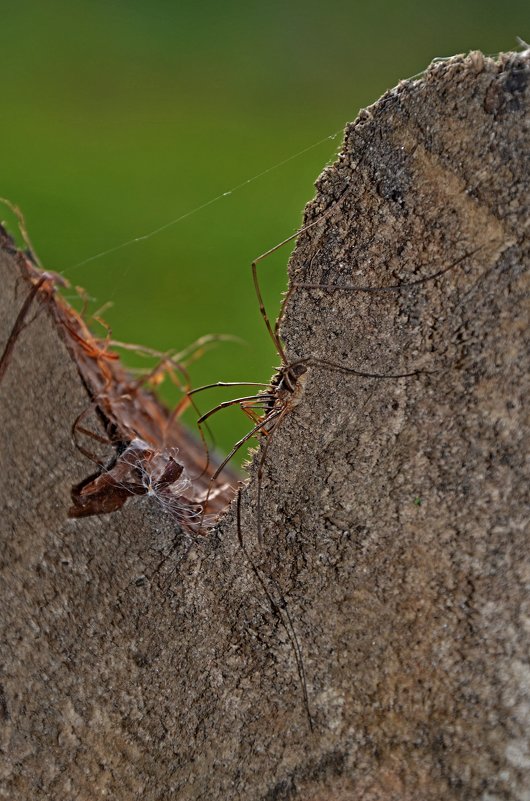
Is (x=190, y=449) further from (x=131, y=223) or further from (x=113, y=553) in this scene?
(x=131, y=223)

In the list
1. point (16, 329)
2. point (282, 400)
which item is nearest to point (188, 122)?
point (16, 329)

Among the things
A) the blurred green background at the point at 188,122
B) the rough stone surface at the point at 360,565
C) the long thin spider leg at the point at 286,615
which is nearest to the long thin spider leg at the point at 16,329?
the rough stone surface at the point at 360,565

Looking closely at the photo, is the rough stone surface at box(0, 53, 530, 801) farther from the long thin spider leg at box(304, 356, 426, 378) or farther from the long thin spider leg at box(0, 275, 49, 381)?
the long thin spider leg at box(0, 275, 49, 381)

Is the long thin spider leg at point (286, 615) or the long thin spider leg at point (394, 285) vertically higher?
the long thin spider leg at point (394, 285)

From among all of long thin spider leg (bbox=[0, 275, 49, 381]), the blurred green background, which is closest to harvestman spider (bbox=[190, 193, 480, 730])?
long thin spider leg (bbox=[0, 275, 49, 381])

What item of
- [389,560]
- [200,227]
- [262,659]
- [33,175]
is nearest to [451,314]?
[389,560]

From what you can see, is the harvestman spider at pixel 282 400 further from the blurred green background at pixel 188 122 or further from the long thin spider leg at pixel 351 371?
the blurred green background at pixel 188 122
